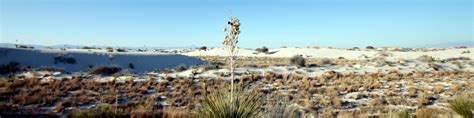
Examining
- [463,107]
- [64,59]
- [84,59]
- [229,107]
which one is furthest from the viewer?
[84,59]

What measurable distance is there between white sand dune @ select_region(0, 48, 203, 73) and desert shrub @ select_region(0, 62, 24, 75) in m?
1.24

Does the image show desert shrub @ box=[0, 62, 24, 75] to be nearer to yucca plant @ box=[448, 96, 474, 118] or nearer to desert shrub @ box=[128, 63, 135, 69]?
desert shrub @ box=[128, 63, 135, 69]

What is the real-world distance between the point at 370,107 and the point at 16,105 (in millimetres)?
A: 11039

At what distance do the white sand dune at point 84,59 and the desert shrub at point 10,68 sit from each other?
1238 millimetres

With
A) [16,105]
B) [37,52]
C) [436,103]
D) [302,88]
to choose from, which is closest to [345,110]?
[436,103]

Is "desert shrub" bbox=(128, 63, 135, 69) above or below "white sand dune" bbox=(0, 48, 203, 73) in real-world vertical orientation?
below

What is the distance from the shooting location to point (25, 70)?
984 inches

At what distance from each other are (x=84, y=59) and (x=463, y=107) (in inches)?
1108

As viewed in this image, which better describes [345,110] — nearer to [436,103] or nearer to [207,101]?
[436,103]

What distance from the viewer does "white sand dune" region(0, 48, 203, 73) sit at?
2899 cm

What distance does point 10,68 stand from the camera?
2466cm

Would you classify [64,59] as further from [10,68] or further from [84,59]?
[10,68]

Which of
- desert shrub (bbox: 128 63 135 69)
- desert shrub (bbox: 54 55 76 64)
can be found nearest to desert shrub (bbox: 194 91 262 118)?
desert shrub (bbox: 54 55 76 64)

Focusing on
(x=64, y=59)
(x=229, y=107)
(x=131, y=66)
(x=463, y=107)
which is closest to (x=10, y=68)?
(x=64, y=59)
